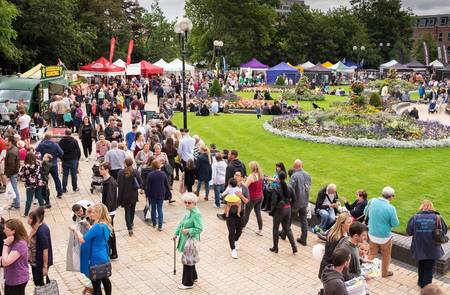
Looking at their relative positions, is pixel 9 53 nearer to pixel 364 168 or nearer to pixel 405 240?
pixel 364 168

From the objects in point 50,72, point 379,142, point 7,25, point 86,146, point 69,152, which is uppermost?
point 7,25

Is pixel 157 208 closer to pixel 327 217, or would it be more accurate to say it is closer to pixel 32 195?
pixel 32 195

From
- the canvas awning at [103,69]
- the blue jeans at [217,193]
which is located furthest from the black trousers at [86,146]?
the canvas awning at [103,69]

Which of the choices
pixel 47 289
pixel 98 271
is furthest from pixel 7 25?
pixel 47 289

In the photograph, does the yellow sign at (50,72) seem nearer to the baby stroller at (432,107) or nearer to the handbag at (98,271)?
the handbag at (98,271)

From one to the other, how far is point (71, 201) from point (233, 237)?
5377 millimetres

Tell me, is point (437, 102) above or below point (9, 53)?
below

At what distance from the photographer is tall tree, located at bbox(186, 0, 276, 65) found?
210 feet

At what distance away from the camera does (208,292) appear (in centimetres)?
771

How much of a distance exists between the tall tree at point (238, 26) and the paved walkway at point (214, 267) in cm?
5590

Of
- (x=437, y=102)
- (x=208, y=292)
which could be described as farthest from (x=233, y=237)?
(x=437, y=102)

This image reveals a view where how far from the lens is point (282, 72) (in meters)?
48.9

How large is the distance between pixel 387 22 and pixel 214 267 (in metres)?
81.1

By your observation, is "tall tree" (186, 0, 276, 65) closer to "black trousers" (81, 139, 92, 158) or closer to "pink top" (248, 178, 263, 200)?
"black trousers" (81, 139, 92, 158)
